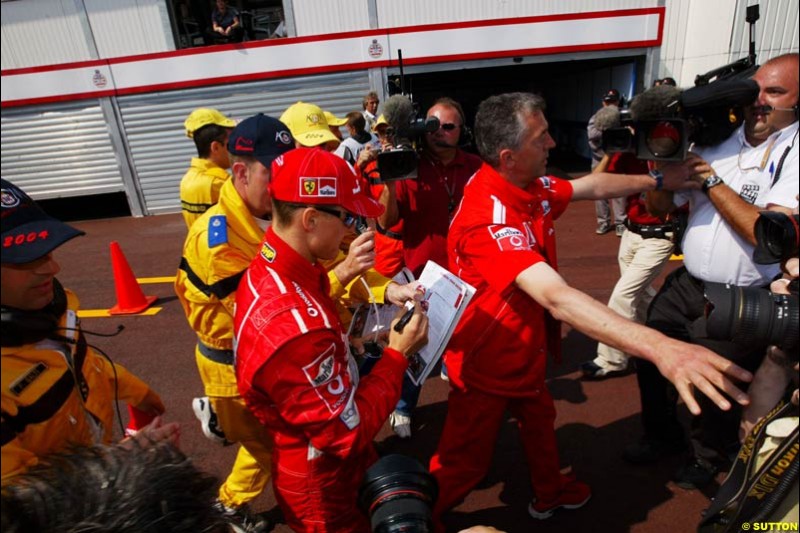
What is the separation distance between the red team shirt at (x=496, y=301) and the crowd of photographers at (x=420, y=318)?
1 cm

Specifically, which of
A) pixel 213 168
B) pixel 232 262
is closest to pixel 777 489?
pixel 232 262

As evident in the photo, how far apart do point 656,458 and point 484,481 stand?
1120 millimetres

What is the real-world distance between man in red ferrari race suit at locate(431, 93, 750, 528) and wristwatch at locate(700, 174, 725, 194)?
0.40ft

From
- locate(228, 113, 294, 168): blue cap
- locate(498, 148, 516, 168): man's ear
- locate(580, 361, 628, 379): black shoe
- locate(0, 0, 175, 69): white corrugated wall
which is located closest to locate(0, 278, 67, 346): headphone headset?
locate(228, 113, 294, 168): blue cap

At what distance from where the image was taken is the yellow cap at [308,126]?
4.00m

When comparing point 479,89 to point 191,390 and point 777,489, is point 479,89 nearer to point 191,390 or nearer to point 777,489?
point 191,390

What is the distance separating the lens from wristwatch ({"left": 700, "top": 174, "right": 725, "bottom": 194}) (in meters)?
2.38

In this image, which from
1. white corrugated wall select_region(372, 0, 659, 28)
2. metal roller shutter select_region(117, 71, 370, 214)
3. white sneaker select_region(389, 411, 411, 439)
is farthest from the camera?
metal roller shutter select_region(117, 71, 370, 214)

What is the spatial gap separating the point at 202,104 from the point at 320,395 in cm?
1140

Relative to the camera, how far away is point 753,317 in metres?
1.30

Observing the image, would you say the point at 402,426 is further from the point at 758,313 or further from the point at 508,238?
the point at 758,313

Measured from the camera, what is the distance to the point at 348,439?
163 cm

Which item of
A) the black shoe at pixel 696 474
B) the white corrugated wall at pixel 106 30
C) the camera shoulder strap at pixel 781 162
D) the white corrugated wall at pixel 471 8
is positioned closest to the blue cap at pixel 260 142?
the camera shoulder strap at pixel 781 162

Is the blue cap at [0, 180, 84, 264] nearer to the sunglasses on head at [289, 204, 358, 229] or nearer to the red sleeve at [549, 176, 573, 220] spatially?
the sunglasses on head at [289, 204, 358, 229]
